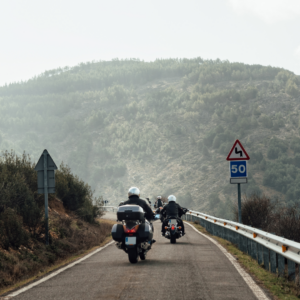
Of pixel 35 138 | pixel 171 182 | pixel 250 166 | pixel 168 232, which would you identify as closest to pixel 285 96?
pixel 250 166

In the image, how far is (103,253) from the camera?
13227 millimetres

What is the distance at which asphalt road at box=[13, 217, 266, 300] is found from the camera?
22.9 feet

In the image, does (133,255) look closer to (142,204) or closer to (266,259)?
(142,204)

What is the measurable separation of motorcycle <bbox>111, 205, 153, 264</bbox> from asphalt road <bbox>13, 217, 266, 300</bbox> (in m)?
0.40

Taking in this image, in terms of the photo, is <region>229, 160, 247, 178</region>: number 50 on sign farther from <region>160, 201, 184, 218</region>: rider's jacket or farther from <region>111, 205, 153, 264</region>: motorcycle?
<region>111, 205, 153, 264</region>: motorcycle

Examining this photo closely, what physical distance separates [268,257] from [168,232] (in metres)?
6.33

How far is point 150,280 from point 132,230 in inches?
80.6

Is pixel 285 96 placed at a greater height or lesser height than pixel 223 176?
greater

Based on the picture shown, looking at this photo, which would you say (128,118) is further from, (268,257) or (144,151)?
(268,257)

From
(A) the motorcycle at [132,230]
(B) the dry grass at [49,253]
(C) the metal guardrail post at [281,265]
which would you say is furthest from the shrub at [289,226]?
(C) the metal guardrail post at [281,265]

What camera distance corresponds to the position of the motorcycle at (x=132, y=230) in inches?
388

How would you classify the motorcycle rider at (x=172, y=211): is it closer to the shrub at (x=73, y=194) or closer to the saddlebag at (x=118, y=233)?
the saddlebag at (x=118, y=233)

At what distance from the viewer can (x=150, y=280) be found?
8055 millimetres

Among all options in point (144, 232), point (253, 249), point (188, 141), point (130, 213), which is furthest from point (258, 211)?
point (188, 141)
